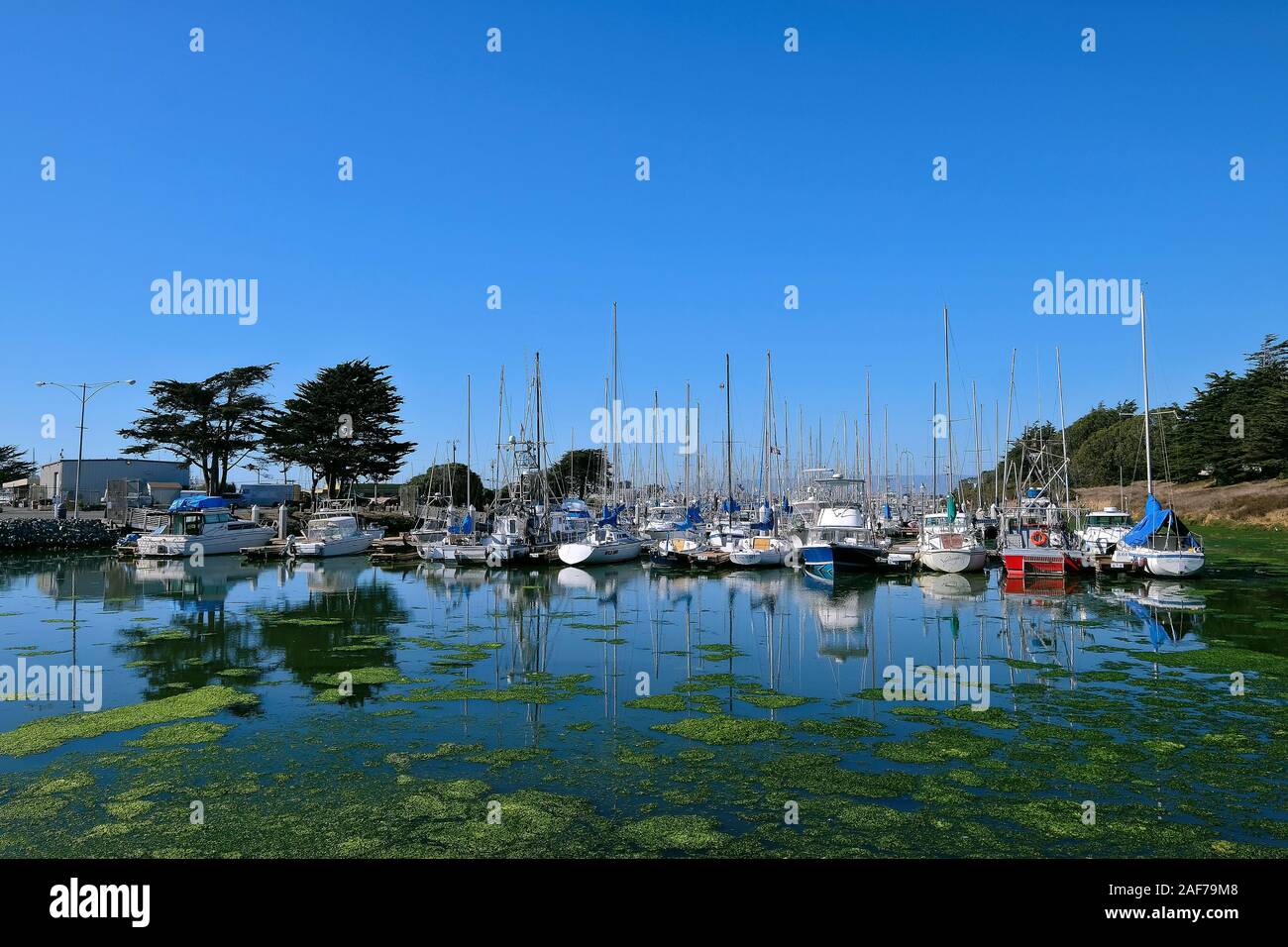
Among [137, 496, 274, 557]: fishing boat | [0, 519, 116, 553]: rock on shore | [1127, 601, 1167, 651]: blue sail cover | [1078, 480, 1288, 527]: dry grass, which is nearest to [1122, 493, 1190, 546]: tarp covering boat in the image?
[1127, 601, 1167, 651]: blue sail cover

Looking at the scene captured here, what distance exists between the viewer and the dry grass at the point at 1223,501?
6850cm

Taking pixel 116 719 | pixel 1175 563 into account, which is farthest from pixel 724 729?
pixel 1175 563

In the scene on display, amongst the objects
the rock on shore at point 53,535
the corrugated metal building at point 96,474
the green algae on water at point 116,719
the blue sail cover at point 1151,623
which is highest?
the corrugated metal building at point 96,474

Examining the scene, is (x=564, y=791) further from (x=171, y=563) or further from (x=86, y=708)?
(x=171, y=563)

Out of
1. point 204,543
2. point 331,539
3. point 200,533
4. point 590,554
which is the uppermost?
point 200,533

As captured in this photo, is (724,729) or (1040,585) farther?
(1040,585)

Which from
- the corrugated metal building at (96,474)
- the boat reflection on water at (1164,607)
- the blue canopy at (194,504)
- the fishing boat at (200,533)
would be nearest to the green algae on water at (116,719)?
the boat reflection on water at (1164,607)

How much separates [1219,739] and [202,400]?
284ft

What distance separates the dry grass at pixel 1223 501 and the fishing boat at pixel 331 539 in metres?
57.8

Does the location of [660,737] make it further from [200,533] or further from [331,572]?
[200,533]

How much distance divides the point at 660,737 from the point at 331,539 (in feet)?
156

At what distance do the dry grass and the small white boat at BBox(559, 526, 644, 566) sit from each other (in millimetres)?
38941

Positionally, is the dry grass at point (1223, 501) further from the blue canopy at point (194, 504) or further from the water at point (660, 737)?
the blue canopy at point (194, 504)

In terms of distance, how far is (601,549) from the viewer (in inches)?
1944
